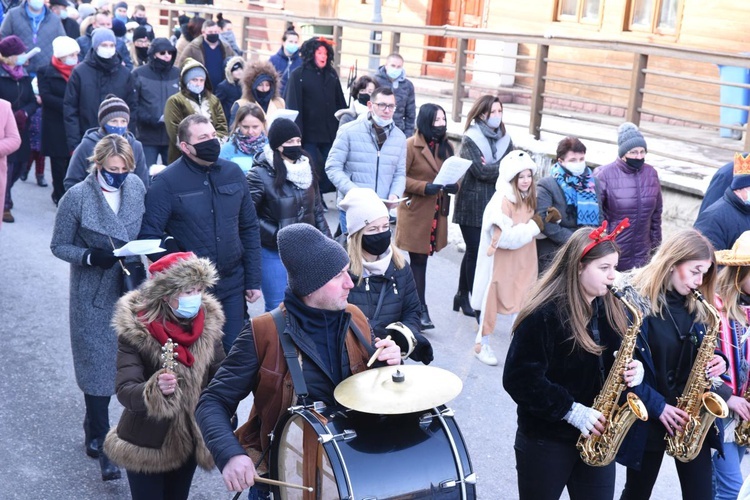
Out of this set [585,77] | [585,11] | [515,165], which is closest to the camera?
[515,165]

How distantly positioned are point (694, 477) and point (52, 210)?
8727 mm

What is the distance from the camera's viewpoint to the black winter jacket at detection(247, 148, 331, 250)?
7051 mm

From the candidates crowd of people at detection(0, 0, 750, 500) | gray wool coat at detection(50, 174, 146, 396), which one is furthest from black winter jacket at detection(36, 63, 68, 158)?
gray wool coat at detection(50, 174, 146, 396)

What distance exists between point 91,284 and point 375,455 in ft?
10.1

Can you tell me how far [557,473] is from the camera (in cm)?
439

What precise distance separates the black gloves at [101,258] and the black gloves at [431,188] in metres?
3.34

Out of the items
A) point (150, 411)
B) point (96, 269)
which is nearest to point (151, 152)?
point (96, 269)

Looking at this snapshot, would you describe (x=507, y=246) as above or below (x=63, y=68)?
below

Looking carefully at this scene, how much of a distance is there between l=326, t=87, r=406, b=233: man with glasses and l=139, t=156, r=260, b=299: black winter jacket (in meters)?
1.99

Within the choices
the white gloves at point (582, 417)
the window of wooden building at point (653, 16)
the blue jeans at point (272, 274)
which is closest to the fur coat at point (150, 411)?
the white gloves at point (582, 417)

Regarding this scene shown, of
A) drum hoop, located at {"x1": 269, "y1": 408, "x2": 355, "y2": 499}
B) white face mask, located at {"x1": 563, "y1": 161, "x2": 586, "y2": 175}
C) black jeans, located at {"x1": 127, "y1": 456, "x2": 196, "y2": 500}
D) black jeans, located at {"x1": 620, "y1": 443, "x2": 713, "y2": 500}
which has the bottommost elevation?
black jeans, located at {"x1": 127, "y1": 456, "x2": 196, "y2": 500}

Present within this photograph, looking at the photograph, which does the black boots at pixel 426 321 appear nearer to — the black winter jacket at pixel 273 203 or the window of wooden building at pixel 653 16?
the black winter jacket at pixel 273 203

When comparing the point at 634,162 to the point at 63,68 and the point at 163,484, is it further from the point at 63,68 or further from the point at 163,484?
the point at 63,68

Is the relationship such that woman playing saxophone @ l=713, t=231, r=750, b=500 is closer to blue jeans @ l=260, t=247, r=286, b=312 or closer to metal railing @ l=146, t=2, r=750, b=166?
blue jeans @ l=260, t=247, r=286, b=312
